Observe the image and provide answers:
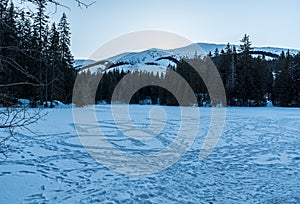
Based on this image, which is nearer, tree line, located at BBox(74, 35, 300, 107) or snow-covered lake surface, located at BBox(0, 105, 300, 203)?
snow-covered lake surface, located at BBox(0, 105, 300, 203)

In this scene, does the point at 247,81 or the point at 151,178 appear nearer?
the point at 151,178

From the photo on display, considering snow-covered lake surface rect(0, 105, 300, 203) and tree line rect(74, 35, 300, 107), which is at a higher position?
tree line rect(74, 35, 300, 107)

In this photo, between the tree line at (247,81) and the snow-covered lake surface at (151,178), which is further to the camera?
the tree line at (247,81)

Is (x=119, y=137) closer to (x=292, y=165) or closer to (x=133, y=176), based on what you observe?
(x=133, y=176)

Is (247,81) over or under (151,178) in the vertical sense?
over

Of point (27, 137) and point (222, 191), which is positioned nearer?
point (222, 191)

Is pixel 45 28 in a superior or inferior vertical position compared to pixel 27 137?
superior

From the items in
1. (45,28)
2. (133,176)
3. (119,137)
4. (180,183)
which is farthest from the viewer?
(45,28)

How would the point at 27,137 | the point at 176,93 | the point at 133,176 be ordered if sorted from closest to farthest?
1. the point at 133,176
2. the point at 27,137
3. the point at 176,93

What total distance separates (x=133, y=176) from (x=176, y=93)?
5090 centimetres

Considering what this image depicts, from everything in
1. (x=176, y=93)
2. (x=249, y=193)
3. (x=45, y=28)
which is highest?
(x=45, y=28)

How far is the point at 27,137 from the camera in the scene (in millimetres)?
9633

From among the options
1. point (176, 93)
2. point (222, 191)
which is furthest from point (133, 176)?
point (176, 93)

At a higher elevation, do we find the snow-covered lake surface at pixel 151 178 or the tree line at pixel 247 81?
the tree line at pixel 247 81
